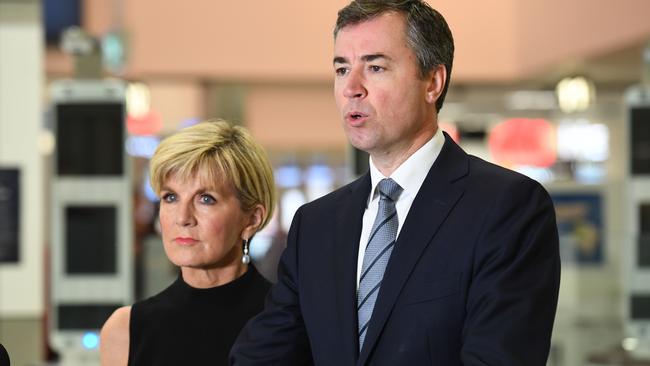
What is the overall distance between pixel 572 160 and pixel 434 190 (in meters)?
16.4

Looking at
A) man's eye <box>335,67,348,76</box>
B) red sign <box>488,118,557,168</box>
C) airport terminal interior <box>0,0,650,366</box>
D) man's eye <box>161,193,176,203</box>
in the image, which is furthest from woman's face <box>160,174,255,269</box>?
red sign <box>488,118,557,168</box>

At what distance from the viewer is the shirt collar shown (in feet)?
6.05

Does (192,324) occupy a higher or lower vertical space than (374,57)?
lower

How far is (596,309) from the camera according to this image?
8.66 m

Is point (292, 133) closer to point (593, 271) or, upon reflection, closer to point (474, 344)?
point (593, 271)

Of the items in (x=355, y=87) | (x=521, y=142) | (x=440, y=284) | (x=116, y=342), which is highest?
(x=521, y=142)

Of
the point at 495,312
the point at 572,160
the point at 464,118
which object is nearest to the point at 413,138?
the point at 495,312

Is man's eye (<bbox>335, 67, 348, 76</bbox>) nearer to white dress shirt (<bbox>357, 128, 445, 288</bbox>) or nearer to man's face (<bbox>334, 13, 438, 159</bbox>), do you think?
man's face (<bbox>334, 13, 438, 159</bbox>)

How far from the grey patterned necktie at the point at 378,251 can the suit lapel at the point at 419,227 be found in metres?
0.03

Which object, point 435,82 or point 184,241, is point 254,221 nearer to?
point 184,241

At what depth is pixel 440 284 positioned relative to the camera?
67.9 inches

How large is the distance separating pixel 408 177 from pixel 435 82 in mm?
148

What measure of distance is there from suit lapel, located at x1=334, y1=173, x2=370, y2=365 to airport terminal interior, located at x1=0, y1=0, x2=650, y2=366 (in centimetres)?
54

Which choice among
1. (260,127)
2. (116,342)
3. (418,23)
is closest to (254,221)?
(116,342)
